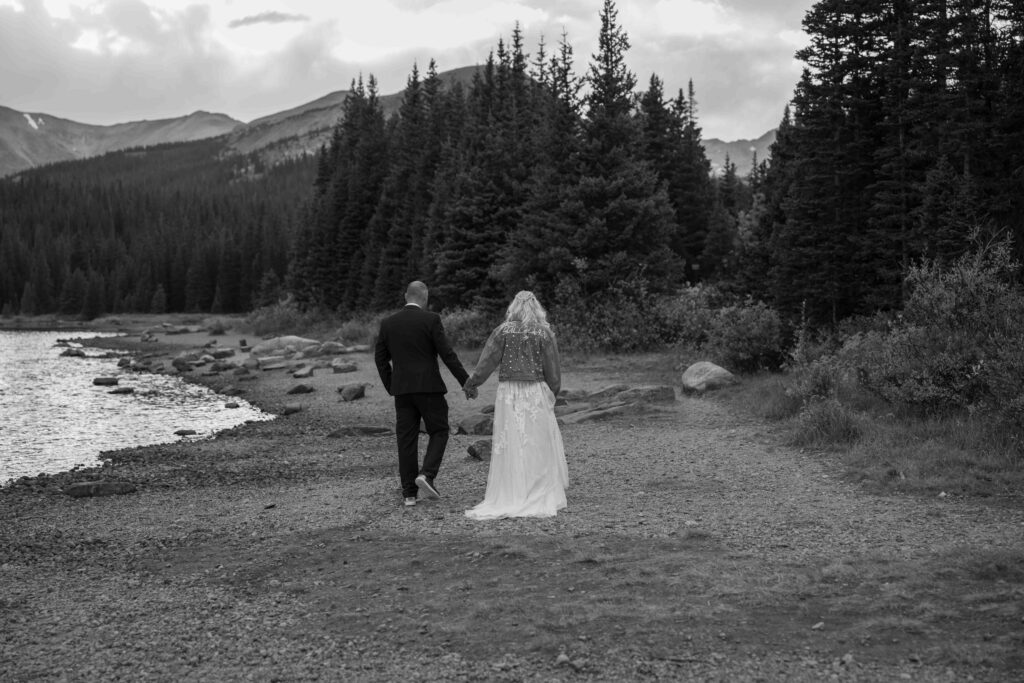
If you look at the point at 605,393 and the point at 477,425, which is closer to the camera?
the point at 477,425

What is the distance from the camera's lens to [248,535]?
31.2 feet

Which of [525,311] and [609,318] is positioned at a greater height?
[525,311]

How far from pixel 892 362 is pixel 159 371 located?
33.1 meters

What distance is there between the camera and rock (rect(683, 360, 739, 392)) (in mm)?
19484

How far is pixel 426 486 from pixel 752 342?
13028 mm

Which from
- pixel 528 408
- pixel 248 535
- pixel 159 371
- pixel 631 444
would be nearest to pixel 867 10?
pixel 631 444

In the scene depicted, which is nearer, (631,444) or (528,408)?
(528,408)

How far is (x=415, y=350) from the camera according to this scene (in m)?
10.0

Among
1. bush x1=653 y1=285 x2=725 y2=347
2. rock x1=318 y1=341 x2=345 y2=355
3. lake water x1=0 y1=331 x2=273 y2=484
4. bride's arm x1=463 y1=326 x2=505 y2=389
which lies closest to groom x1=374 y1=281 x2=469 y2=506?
bride's arm x1=463 y1=326 x2=505 y2=389

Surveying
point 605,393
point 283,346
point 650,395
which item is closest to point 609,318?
point 605,393

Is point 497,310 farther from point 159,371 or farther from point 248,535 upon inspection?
point 248,535

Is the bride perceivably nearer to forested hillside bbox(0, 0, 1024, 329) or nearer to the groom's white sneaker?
the groom's white sneaker

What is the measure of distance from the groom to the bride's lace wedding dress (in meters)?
0.51

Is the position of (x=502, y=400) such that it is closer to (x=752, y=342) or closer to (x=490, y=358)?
(x=490, y=358)
